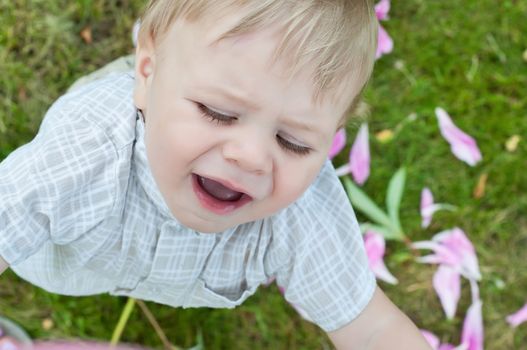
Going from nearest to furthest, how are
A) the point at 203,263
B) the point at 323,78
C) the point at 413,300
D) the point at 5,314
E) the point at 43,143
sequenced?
the point at 323,78
the point at 43,143
the point at 203,263
the point at 5,314
the point at 413,300

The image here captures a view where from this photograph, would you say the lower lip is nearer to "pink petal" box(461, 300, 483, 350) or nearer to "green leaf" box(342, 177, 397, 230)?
"green leaf" box(342, 177, 397, 230)

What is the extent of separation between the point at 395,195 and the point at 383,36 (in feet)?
1.74

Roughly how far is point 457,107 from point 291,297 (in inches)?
40.9

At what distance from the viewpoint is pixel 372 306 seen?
60.4 inches

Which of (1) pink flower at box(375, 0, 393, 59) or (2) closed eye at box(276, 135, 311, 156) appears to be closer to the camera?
(2) closed eye at box(276, 135, 311, 156)

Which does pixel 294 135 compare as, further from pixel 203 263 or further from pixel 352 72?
pixel 203 263

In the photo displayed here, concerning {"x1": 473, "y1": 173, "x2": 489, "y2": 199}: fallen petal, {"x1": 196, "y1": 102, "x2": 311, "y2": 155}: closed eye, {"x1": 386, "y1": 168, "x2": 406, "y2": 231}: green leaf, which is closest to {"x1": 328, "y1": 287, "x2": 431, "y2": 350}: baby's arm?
{"x1": 196, "y1": 102, "x2": 311, "y2": 155}: closed eye

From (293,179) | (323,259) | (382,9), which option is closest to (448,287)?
(323,259)

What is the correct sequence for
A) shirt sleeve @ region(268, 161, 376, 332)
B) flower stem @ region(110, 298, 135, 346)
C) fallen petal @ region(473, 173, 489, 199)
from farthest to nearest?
1. fallen petal @ region(473, 173, 489, 199)
2. flower stem @ region(110, 298, 135, 346)
3. shirt sleeve @ region(268, 161, 376, 332)

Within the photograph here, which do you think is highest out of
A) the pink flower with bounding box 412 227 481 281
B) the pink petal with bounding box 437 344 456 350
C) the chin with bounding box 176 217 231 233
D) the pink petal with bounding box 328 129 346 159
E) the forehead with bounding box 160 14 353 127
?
the forehead with bounding box 160 14 353 127

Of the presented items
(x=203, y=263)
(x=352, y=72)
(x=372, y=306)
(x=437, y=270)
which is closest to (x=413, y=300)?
(x=437, y=270)

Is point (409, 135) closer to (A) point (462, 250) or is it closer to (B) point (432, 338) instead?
(A) point (462, 250)

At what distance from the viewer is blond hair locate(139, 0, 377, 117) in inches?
43.8

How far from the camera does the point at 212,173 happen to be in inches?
46.2
